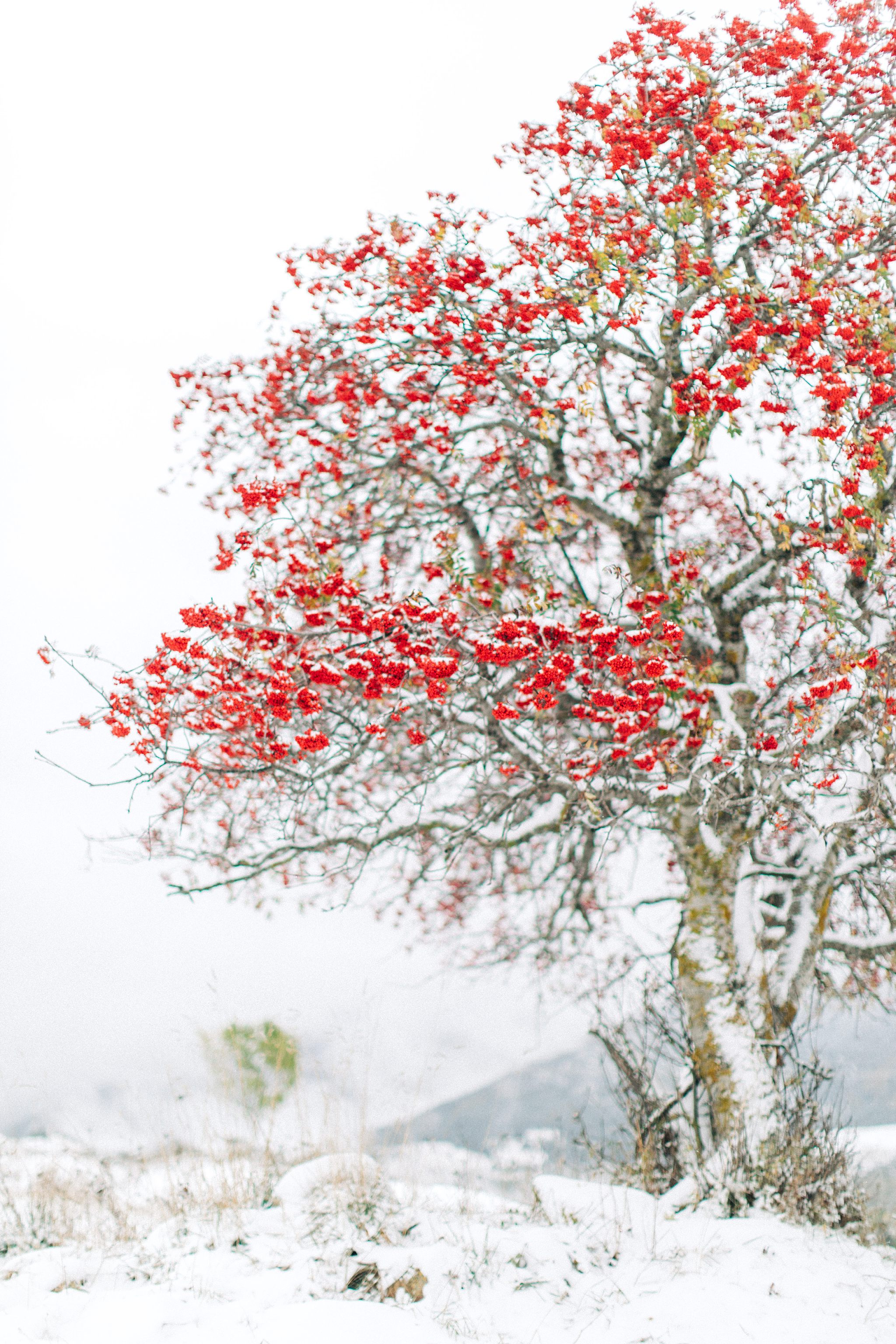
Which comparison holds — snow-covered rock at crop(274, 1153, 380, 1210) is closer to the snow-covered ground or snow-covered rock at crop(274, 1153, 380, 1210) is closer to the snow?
the snow-covered ground

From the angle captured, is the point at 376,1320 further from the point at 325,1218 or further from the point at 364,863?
the point at 364,863

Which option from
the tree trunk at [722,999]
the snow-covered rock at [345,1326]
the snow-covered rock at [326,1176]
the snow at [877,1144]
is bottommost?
the snow at [877,1144]

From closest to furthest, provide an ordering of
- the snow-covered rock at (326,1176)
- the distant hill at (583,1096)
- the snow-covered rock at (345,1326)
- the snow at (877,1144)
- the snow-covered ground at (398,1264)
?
the snow-covered rock at (345,1326) < the snow-covered ground at (398,1264) < the snow-covered rock at (326,1176) < the distant hill at (583,1096) < the snow at (877,1144)

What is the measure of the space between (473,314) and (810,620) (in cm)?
307

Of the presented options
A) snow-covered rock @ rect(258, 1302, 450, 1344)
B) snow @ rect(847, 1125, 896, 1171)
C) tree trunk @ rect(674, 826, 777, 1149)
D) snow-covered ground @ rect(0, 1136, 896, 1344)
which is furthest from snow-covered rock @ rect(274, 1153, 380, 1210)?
snow @ rect(847, 1125, 896, 1171)

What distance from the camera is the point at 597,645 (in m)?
4.18

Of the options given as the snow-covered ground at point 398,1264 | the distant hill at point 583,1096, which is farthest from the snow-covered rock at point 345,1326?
the distant hill at point 583,1096

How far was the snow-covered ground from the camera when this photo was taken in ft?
10.7

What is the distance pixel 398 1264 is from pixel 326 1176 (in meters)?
1.11

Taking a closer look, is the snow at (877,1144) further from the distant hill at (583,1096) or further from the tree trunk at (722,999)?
the tree trunk at (722,999)

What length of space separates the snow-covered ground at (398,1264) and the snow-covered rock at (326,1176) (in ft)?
0.04

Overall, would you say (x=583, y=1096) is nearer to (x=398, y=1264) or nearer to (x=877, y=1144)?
(x=398, y=1264)

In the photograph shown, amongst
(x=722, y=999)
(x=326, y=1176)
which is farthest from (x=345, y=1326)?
(x=722, y=999)

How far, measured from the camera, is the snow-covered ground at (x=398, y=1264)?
3.25 m
